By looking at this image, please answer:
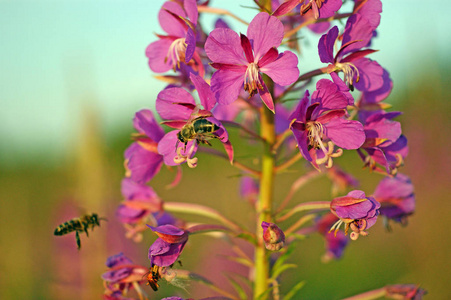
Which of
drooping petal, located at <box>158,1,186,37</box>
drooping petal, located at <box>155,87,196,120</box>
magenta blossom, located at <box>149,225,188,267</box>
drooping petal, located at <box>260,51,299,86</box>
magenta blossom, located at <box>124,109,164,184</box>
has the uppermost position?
drooping petal, located at <box>158,1,186,37</box>

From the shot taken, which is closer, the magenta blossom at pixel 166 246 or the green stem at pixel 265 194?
the magenta blossom at pixel 166 246

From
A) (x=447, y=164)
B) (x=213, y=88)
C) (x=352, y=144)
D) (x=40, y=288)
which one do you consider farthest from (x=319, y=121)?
(x=447, y=164)

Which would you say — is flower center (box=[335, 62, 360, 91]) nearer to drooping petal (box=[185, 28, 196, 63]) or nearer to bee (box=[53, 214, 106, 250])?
drooping petal (box=[185, 28, 196, 63])

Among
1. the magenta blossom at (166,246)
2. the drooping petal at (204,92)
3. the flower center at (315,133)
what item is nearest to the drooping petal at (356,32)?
the flower center at (315,133)

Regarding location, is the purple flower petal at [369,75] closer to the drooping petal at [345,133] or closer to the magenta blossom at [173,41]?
the drooping petal at [345,133]

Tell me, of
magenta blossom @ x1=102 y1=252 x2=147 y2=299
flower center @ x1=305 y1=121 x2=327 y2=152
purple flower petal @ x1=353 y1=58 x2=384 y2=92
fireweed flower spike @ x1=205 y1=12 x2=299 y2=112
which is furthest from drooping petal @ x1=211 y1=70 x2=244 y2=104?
magenta blossom @ x1=102 y1=252 x2=147 y2=299

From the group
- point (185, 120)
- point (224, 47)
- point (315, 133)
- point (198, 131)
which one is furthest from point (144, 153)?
point (315, 133)

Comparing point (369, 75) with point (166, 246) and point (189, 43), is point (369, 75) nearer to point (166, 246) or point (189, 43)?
point (189, 43)
